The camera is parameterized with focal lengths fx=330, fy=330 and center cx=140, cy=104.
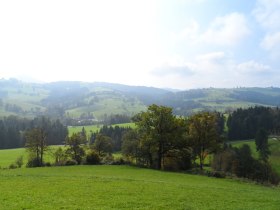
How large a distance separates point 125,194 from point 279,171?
87.9 m

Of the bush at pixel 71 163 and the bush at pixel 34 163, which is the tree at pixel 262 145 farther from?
the bush at pixel 34 163

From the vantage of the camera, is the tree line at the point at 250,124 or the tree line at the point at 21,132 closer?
the tree line at the point at 250,124

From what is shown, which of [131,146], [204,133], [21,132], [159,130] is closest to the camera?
[204,133]

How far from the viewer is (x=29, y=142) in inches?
3371

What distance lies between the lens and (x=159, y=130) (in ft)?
234

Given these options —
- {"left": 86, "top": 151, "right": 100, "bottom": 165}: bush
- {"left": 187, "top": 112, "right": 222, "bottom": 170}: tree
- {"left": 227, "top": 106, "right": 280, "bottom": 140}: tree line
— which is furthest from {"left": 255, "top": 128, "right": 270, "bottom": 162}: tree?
{"left": 86, "top": 151, "right": 100, "bottom": 165}: bush

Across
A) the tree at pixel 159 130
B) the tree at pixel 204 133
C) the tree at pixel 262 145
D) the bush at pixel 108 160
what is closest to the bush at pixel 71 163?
the bush at pixel 108 160

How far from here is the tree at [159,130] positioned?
70.1 meters

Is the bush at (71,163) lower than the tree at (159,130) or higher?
lower

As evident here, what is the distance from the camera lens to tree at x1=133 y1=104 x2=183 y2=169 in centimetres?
7012

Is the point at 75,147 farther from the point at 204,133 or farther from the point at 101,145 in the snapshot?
the point at 204,133

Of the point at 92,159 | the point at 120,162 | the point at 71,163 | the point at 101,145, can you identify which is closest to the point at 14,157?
the point at 101,145

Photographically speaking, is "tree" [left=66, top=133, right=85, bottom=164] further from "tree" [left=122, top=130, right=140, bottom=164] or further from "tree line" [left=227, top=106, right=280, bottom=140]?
"tree line" [left=227, top=106, right=280, bottom=140]

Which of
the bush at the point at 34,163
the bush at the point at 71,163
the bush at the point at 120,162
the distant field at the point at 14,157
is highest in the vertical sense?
the bush at the point at 120,162
